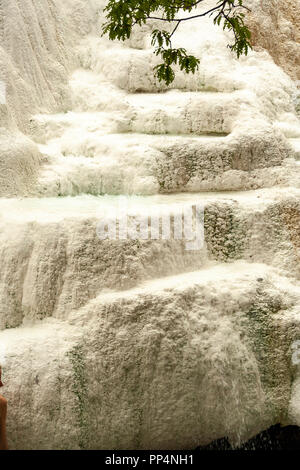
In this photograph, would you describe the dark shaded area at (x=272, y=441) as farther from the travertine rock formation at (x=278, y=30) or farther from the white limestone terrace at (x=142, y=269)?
the travertine rock formation at (x=278, y=30)

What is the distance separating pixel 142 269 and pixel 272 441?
1.51 meters

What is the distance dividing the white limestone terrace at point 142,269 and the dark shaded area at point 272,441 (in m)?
0.06

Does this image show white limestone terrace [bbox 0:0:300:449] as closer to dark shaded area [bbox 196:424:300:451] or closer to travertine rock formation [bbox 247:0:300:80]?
dark shaded area [bbox 196:424:300:451]

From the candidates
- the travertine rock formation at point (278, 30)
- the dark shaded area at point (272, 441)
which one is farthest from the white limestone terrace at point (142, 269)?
the travertine rock formation at point (278, 30)

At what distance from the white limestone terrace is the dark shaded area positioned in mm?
57

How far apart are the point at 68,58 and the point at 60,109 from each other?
90 centimetres

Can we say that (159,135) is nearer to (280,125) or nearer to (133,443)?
(280,125)

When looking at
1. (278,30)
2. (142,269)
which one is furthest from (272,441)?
(278,30)

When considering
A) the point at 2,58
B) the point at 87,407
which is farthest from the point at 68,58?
the point at 87,407

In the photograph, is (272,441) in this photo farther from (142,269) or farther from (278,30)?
(278,30)

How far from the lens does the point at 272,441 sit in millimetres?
3834

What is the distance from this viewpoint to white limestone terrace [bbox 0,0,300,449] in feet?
11.9

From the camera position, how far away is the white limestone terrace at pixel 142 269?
11.9ft

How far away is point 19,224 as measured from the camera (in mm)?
4145
